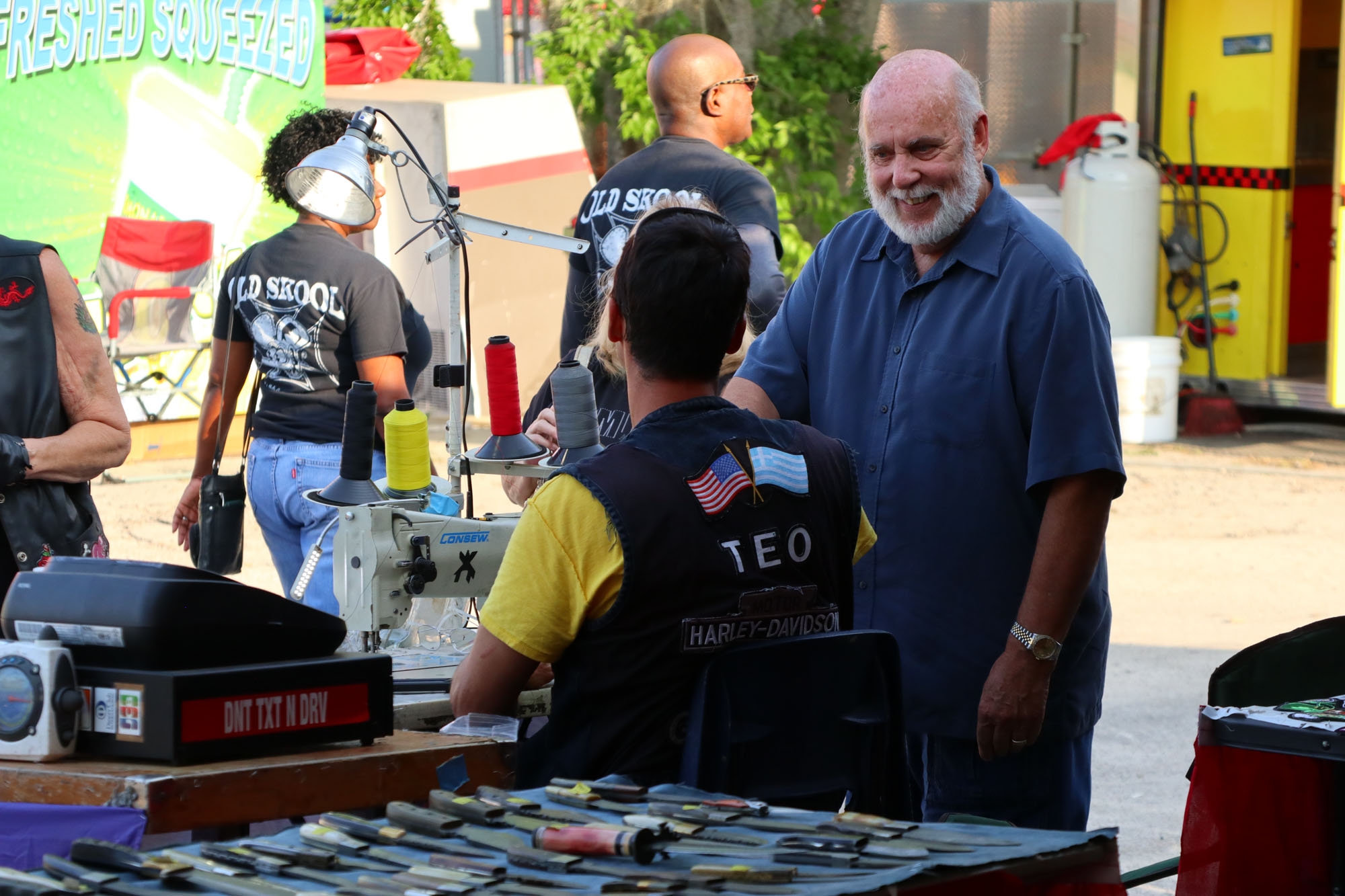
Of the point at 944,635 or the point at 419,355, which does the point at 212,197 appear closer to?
the point at 419,355

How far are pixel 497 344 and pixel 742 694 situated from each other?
49.7 inches

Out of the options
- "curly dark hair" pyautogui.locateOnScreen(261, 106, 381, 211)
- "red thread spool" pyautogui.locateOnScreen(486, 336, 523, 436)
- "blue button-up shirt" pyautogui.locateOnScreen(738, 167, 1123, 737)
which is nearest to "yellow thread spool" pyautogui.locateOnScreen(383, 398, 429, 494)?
"red thread spool" pyautogui.locateOnScreen(486, 336, 523, 436)

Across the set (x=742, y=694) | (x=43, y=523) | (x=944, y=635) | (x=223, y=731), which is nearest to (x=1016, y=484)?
(x=944, y=635)

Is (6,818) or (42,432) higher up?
(42,432)

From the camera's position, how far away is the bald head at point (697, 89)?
182 inches

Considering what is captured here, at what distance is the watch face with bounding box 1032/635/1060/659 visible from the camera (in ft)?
9.43

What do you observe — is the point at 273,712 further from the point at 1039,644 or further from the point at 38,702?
the point at 1039,644

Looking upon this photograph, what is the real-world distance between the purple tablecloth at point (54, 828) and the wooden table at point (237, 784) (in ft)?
0.03

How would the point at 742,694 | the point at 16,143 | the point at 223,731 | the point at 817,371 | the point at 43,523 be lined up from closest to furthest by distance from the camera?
1. the point at 223,731
2. the point at 742,694
3. the point at 817,371
4. the point at 43,523
5. the point at 16,143

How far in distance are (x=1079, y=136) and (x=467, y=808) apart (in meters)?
9.77

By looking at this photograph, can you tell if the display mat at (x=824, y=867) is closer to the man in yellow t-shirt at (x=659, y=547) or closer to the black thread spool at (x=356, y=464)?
the man in yellow t-shirt at (x=659, y=547)

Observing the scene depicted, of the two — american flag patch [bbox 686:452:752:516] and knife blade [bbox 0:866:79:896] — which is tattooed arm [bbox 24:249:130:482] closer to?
american flag patch [bbox 686:452:752:516]

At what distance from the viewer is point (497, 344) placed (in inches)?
132

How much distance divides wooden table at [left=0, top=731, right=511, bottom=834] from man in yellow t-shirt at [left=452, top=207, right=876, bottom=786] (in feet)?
0.65
